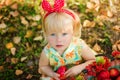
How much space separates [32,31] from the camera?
11.3 ft

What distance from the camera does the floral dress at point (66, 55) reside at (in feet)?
8.54

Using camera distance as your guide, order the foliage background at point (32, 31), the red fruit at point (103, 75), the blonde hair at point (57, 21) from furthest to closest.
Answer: the foliage background at point (32, 31)
the blonde hair at point (57, 21)
the red fruit at point (103, 75)

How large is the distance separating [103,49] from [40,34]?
1.94ft

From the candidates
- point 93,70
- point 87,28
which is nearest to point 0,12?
point 87,28

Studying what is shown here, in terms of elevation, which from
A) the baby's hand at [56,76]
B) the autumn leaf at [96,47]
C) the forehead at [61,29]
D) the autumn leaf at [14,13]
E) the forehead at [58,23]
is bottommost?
the baby's hand at [56,76]

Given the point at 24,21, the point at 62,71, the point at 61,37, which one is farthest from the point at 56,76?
the point at 24,21

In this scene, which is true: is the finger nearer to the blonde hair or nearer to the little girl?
the little girl

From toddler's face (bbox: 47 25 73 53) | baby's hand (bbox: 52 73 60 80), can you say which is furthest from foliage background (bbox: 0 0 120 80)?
toddler's face (bbox: 47 25 73 53)

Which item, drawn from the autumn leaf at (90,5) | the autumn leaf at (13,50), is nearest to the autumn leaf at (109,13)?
A: the autumn leaf at (90,5)

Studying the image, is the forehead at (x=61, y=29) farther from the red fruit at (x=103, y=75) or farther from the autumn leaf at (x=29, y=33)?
the autumn leaf at (x=29, y=33)

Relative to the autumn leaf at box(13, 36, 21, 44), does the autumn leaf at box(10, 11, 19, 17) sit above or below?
above

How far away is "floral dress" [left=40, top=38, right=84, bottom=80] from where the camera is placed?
2602 millimetres

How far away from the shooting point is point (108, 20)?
3.59 m

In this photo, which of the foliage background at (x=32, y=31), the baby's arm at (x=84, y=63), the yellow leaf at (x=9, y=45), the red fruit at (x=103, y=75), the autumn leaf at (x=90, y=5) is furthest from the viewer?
the autumn leaf at (x=90, y=5)
